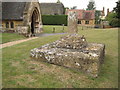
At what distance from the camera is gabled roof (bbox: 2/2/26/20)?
26.2 metres

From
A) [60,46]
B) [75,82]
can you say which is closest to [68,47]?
[60,46]

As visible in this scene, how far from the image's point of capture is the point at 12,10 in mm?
27219

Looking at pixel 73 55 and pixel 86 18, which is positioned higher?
pixel 86 18

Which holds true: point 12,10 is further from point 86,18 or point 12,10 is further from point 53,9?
point 86,18

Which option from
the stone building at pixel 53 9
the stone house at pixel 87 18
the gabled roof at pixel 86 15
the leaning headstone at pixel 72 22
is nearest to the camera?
the leaning headstone at pixel 72 22

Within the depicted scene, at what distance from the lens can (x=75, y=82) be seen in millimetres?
7090

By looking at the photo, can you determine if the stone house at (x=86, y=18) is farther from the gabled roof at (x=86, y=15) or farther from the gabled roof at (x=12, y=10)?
the gabled roof at (x=12, y=10)

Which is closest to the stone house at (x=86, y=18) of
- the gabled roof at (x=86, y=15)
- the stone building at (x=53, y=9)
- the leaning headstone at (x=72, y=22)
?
the gabled roof at (x=86, y=15)

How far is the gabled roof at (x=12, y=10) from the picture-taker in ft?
86.0

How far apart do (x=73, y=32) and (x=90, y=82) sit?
14.1 ft

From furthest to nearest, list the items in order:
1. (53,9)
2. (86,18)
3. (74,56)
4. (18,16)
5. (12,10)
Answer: (53,9) → (86,18) → (12,10) → (18,16) → (74,56)

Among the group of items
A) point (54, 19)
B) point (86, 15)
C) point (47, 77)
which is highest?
point (86, 15)

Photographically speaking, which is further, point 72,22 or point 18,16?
point 18,16

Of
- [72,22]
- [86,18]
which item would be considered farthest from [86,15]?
[72,22]
